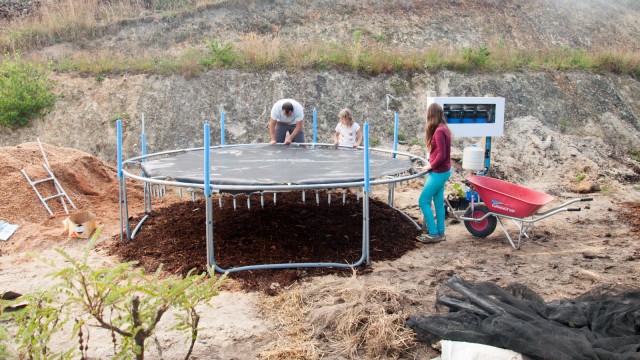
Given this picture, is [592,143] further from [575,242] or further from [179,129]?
[179,129]

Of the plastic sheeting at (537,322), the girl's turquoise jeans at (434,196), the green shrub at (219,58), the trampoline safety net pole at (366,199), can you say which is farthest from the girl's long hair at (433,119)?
the green shrub at (219,58)

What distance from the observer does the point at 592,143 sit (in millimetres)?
12391

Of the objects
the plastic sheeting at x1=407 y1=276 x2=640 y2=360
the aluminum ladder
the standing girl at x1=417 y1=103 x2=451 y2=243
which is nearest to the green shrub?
the aluminum ladder

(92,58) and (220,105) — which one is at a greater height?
(92,58)

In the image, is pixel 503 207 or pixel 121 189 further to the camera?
pixel 121 189

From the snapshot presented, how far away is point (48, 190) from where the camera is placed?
317 inches

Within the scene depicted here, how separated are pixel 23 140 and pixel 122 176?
669 cm

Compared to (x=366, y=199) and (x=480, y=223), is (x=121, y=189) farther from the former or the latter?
(x=480, y=223)

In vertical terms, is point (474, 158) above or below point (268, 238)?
above

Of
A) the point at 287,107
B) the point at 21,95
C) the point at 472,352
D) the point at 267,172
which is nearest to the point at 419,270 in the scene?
the point at 267,172

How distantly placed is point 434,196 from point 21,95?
959 centimetres

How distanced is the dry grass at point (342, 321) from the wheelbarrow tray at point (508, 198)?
221 centimetres

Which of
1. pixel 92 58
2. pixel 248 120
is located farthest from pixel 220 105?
pixel 92 58

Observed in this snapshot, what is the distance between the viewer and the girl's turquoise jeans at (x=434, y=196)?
6105mm
